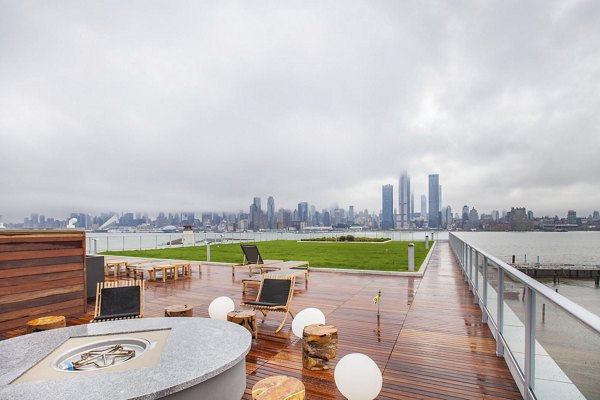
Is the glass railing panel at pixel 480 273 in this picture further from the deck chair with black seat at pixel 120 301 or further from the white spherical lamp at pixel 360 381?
the deck chair with black seat at pixel 120 301

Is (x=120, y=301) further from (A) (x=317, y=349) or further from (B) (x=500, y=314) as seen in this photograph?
(B) (x=500, y=314)

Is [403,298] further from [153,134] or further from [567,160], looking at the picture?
[567,160]

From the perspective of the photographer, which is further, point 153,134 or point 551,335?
point 153,134

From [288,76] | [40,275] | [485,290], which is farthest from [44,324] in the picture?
[288,76]

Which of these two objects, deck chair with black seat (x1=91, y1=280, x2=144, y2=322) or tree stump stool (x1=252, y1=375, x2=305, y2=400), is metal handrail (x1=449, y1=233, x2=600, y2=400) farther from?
deck chair with black seat (x1=91, y1=280, x2=144, y2=322)

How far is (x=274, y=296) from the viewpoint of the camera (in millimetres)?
5629

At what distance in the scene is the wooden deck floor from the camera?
335cm

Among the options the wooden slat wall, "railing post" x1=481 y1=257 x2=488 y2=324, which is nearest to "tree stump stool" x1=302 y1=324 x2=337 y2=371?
"railing post" x1=481 y1=257 x2=488 y2=324

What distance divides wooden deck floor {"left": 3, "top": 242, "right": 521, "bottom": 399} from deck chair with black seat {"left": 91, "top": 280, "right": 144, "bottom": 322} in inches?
51.8

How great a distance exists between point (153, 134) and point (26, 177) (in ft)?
96.2

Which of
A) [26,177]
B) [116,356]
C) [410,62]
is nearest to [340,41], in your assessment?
[410,62]

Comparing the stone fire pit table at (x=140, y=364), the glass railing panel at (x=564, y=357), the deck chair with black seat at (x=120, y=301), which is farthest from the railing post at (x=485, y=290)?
the deck chair with black seat at (x=120, y=301)

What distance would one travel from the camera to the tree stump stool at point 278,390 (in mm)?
2450

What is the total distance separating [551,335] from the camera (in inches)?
110
